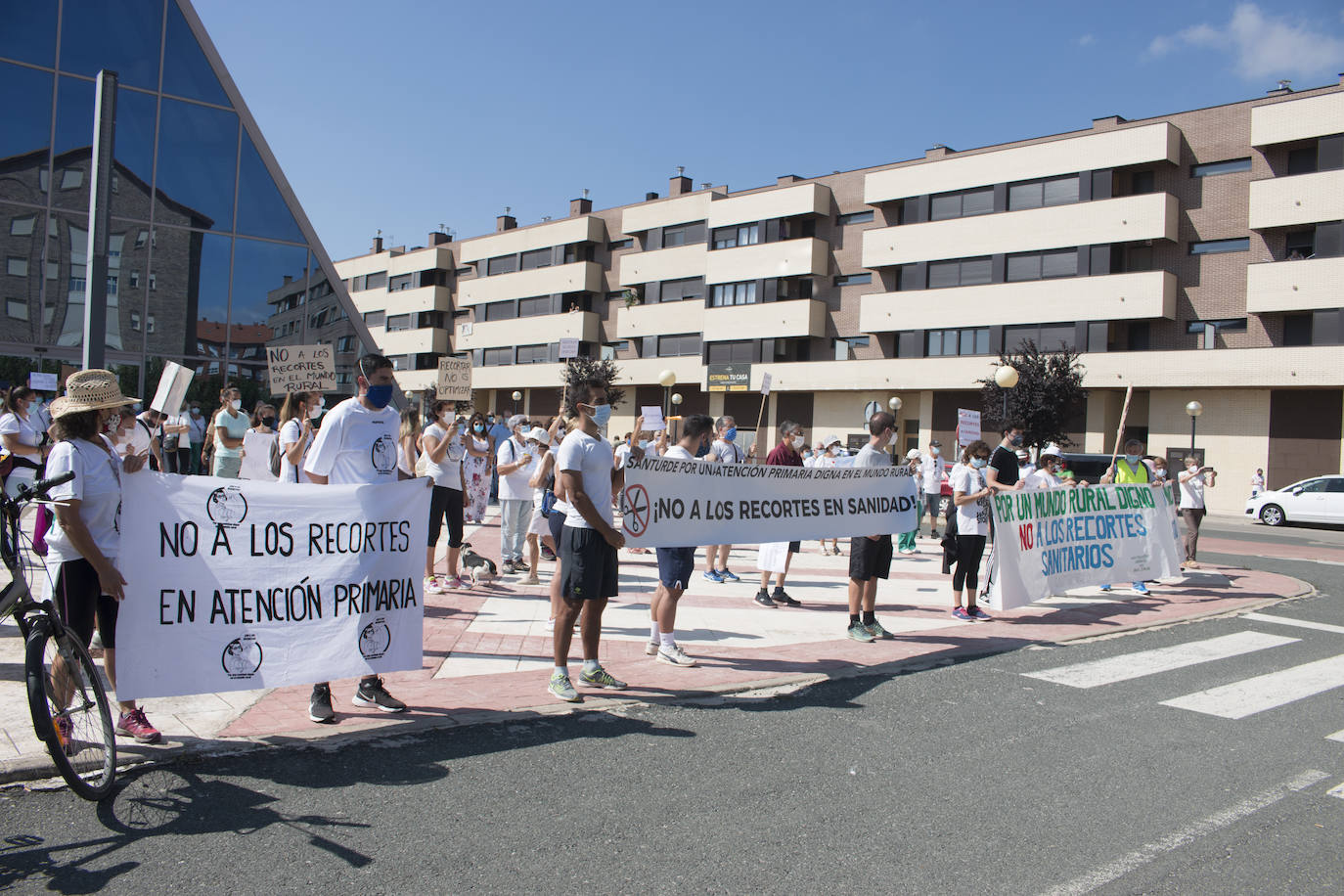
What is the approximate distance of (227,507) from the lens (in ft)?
16.7

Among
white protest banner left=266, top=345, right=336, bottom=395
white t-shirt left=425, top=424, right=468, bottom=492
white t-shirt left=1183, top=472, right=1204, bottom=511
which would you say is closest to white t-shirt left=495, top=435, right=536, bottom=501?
white t-shirt left=425, top=424, right=468, bottom=492

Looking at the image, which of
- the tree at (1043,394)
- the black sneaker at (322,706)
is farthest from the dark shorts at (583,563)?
the tree at (1043,394)

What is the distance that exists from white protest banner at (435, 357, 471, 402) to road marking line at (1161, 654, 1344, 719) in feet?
34.8

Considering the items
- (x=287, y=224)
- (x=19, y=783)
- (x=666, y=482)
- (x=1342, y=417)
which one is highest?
(x=287, y=224)

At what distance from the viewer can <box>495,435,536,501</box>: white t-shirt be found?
995 cm

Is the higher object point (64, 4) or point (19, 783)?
point (64, 4)

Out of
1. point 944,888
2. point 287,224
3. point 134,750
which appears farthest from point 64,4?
point 944,888

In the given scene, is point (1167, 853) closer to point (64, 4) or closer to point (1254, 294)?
point (64, 4)

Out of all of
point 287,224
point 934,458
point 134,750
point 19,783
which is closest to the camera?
point 19,783

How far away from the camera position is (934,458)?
712 inches

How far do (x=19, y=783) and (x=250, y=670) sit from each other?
1102 mm

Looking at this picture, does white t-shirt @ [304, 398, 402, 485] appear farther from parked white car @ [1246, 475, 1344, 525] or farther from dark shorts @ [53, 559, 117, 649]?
parked white car @ [1246, 475, 1344, 525]

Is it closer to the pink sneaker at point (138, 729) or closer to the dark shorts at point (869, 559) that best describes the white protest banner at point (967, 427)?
the dark shorts at point (869, 559)

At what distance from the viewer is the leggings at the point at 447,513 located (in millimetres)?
9409
